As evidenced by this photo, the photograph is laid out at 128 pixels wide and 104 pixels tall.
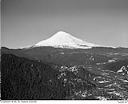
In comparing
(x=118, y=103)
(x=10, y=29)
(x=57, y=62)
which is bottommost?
(x=118, y=103)

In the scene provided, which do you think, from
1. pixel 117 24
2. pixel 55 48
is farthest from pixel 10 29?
pixel 117 24

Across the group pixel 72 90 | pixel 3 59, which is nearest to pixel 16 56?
pixel 3 59

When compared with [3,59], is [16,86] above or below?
below

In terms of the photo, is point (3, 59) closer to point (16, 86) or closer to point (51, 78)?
point (16, 86)

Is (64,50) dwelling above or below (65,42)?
below
